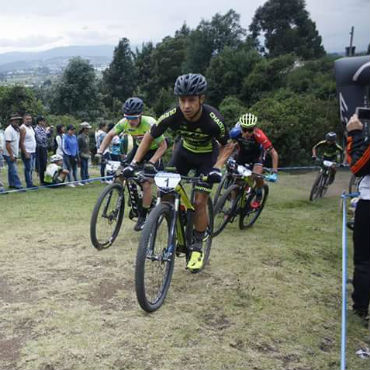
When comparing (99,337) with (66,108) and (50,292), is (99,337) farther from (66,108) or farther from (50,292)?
(66,108)

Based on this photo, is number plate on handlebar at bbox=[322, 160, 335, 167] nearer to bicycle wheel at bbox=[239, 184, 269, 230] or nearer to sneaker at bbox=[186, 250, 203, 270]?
bicycle wheel at bbox=[239, 184, 269, 230]

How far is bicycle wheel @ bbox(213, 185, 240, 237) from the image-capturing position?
720cm

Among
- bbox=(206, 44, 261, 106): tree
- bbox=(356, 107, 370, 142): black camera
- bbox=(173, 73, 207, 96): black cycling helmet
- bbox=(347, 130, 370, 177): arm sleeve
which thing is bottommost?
bbox=(347, 130, 370, 177): arm sleeve

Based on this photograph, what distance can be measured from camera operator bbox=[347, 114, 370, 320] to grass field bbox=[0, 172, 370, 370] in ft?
0.81

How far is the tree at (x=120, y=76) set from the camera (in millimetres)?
78812

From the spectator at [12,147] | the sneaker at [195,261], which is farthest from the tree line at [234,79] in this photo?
the sneaker at [195,261]

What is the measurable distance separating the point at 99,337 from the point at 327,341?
2081mm

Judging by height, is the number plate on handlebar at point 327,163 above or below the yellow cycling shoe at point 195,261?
above

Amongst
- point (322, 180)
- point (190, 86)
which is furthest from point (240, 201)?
point (322, 180)

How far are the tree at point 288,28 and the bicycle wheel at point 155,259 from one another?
76780mm

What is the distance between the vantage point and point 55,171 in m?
12.2

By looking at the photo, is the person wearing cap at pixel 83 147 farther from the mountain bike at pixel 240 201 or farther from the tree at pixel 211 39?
the tree at pixel 211 39

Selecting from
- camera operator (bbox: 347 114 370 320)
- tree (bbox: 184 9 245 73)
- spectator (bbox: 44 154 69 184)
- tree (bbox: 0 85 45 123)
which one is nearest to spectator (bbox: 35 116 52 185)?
spectator (bbox: 44 154 69 184)

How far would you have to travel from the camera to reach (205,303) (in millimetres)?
4477
